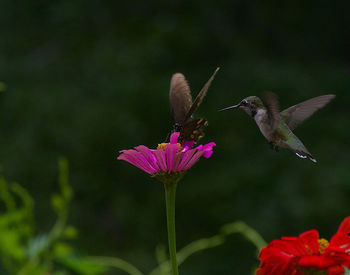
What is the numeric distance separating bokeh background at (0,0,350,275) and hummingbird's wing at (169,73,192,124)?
1.89 metres

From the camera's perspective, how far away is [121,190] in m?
2.91

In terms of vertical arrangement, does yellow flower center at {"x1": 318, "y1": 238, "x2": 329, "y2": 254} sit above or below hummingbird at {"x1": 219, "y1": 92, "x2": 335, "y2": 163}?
below

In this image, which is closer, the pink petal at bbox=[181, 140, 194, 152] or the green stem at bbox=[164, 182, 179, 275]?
the green stem at bbox=[164, 182, 179, 275]

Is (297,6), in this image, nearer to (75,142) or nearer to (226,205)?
(226,205)

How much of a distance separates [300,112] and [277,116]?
13 centimetres

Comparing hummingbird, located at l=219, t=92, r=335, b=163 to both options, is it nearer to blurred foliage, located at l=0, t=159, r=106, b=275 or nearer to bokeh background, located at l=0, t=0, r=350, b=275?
blurred foliage, located at l=0, t=159, r=106, b=275

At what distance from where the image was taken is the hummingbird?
661 millimetres

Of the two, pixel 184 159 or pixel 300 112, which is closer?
pixel 184 159

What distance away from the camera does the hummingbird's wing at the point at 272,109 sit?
642 millimetres

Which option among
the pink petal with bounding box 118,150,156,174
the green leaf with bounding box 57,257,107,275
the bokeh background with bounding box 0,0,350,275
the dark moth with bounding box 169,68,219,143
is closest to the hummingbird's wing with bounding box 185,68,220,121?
the dark moth with bounding box 169,68,219,143

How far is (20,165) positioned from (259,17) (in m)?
1.55

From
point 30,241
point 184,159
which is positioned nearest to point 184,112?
point 184,159

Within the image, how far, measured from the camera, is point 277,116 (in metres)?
0.67

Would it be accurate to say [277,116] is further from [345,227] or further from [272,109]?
[345,227]
